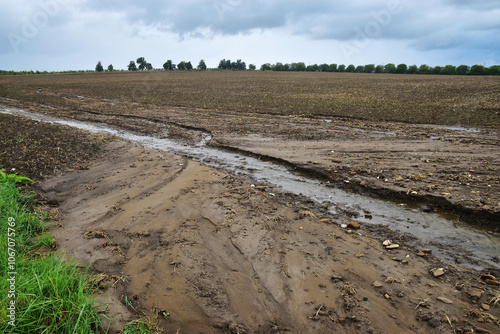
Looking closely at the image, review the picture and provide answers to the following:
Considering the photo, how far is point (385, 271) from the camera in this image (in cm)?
371

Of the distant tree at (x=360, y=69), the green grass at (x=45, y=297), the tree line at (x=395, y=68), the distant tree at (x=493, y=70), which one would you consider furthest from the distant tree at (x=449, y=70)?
the green grass at (x=45, y=297)

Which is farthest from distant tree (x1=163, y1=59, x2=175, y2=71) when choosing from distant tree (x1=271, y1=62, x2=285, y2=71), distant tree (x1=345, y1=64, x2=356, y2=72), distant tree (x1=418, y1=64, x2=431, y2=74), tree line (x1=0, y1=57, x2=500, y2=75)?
distant tree (x1=418, y1=64, x2=431, y2=74)

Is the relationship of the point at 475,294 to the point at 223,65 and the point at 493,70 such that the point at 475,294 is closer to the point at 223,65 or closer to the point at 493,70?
the point at 493,70

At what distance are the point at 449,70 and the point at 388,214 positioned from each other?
262ft

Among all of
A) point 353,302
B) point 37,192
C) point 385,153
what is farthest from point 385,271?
point 37,192

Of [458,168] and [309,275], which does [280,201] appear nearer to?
[309,275]

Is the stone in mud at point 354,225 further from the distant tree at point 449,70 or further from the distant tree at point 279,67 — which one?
the distant tree at point 279,67

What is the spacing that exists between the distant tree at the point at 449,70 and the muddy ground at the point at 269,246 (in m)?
74.2

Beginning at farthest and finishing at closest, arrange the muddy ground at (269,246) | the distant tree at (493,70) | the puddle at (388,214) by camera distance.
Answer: the distant tree at (493,70)
the puddle at (388,214)
the muddy ground at (269,246)

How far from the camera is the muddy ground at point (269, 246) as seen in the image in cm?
304

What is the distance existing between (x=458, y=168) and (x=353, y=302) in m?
5.38

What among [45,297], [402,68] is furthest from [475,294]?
[402,68]

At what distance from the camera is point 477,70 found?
200ft

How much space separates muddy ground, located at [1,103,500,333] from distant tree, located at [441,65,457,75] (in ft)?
243
